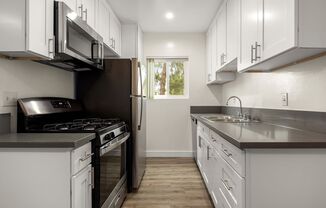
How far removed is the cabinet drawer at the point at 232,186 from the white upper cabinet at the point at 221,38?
1605mm

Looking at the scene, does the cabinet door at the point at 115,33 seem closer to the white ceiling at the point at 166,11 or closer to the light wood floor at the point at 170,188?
the white ceiling at the point at 166,11

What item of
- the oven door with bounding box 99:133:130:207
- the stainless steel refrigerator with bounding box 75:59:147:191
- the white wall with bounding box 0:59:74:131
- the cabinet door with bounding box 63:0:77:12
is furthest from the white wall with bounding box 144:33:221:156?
the cabinet door with bounding box 63:0:77:12

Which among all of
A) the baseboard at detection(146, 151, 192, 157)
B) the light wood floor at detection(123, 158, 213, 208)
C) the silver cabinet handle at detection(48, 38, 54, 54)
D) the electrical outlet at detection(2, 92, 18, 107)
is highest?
the silver cabinet handle at detection(48, 38, 54, 54)

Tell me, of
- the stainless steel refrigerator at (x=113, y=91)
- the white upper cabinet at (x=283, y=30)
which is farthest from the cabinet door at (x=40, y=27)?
the white upper cabinet at (x=283, y=30)

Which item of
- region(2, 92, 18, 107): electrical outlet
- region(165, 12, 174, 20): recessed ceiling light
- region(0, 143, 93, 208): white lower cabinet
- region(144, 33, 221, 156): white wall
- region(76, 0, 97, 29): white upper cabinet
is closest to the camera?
region(0, 143, 93, 208): white lower cabinet

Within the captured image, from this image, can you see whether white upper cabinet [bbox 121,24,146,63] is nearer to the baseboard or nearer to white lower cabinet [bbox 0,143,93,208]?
the baseboard

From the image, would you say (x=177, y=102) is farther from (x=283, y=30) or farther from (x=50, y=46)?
(x=283, y=30)

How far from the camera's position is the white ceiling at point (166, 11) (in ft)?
10.4

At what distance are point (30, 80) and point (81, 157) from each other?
922 mm

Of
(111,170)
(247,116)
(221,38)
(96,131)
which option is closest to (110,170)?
(111,170)

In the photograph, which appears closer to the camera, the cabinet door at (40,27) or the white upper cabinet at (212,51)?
the cabinet door at (40,27)

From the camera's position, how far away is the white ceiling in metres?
3.16

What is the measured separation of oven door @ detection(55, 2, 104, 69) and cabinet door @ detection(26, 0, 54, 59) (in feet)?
0.17

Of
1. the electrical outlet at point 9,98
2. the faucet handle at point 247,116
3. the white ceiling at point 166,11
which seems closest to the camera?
the electrical outlet at point 9,98
